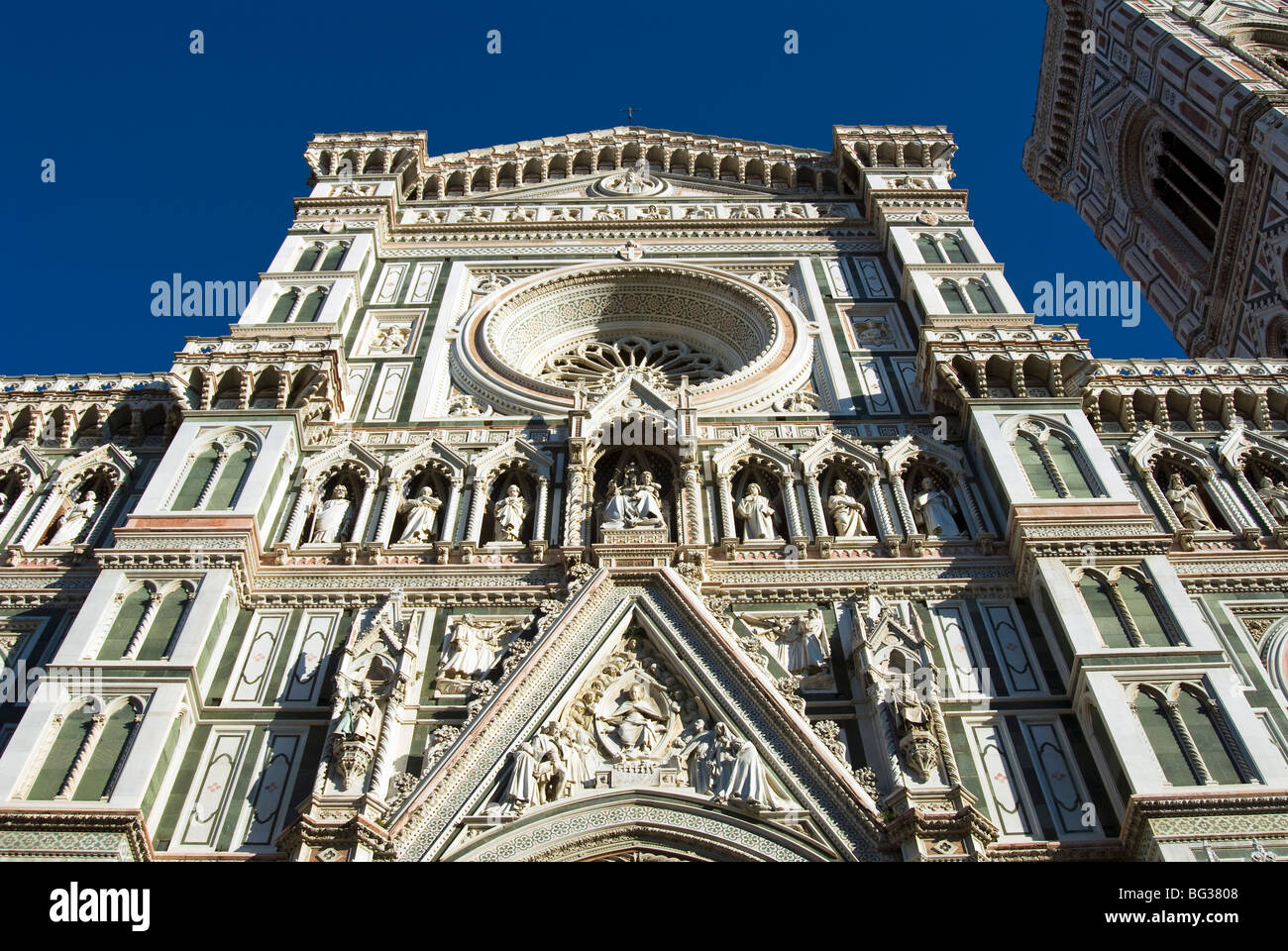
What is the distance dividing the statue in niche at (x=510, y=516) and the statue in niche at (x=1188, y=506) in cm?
609

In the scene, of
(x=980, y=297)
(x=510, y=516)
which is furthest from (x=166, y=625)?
(x=980, y=297)

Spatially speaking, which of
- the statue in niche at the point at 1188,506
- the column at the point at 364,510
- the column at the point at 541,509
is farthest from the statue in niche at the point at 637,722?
the statue in niche at the point at 1188,506

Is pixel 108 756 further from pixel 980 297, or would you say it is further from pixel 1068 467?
pixel 980 297

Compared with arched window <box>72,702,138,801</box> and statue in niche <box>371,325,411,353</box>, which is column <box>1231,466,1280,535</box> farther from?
statue in niche <box>371,325,411,353</box>

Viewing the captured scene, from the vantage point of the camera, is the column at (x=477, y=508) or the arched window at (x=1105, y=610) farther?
the column at (x=477, y=508)

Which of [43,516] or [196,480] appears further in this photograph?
[43,516]

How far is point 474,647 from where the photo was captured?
36.8 ft

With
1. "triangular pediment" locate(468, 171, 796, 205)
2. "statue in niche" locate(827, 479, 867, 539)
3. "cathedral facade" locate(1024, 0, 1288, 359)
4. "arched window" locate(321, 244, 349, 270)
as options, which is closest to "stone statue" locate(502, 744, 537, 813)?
"statue in niche" locate(827, 479, 867, 539)

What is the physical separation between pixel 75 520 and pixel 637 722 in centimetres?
599

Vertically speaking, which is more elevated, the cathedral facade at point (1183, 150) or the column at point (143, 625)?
the cathedral facade at point (1183, 150)

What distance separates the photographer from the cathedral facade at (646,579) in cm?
951

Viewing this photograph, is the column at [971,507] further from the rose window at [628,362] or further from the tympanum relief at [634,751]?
the rose window at [628,362]

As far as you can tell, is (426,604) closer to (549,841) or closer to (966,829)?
(549,841)
